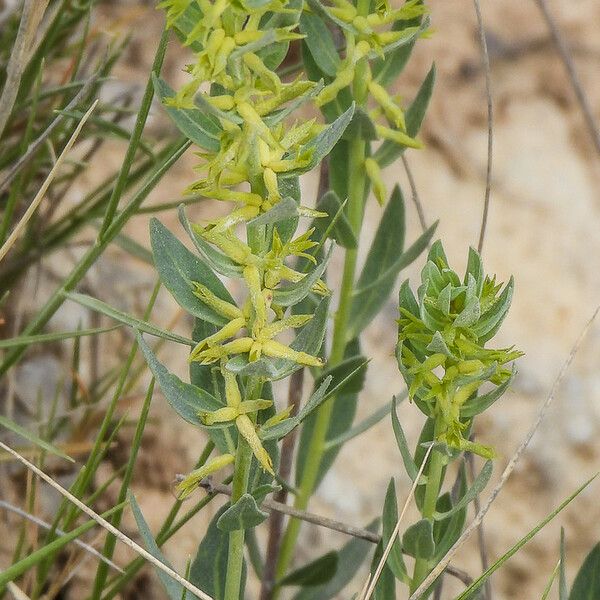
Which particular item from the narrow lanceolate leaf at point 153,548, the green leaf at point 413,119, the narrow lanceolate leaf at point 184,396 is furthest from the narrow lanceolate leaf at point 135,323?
the green leaf at point 413,119

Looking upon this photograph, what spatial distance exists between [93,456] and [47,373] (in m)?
0.67

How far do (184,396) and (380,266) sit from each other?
437mm

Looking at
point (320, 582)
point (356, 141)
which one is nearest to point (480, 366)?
point (356, 141)

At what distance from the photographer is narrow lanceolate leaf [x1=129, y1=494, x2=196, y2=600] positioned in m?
0.75

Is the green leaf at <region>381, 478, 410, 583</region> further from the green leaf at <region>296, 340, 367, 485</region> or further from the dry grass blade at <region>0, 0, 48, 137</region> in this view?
the dry grass blade at <region>0, 0, 48, 137</region>

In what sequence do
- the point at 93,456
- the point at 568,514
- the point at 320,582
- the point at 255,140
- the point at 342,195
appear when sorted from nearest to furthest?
1. the point at 255,140
2. the point at 93,456
3. the point at 342,195
4. the point at 320,582
5. the point at 568,514

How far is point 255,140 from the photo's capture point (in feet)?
2.08

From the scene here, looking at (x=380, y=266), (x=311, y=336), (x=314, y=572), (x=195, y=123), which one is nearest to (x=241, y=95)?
(x=195, y=123)

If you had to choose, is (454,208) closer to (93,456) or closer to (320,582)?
(320,582)

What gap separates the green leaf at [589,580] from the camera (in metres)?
0.93

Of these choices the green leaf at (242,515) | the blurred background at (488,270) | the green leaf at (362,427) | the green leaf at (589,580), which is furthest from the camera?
the blurred background at (488,270)

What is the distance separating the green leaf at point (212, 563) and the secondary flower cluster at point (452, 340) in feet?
0.69

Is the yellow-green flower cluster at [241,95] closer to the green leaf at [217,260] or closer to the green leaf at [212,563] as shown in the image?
the green leaf at [217,260]

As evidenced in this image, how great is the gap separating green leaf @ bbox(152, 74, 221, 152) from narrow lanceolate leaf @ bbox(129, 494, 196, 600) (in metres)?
0.27
